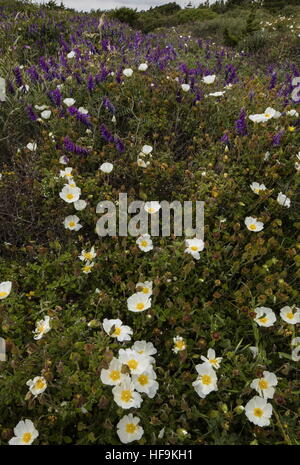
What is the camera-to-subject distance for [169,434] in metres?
1.93

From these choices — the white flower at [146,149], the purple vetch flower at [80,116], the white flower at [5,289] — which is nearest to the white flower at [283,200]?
the white flower at [146,149]

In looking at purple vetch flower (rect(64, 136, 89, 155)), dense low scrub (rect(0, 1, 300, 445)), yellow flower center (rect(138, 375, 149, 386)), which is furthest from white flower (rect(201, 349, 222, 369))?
purple vetch flower (rect(64, 136, 89, 155))

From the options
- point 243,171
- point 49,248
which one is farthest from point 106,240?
point 243,171

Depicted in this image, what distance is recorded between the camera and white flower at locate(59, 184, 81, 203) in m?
2.91

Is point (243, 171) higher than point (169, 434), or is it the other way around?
point (243, 171)

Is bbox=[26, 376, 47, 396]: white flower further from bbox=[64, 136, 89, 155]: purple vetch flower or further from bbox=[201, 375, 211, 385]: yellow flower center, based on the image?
bbox=[64, 136, 89, 155]: purple vetch flower

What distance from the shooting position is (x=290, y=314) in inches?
91.4

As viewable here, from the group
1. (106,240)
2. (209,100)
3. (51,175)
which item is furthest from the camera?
(209,100)

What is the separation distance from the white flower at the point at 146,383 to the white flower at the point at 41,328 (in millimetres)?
596

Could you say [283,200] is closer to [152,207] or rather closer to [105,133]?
[152,207]

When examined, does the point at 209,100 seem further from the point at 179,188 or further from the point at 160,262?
the point at 160,262

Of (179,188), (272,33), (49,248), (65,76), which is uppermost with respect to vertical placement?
(272,33)

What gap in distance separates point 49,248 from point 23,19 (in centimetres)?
710

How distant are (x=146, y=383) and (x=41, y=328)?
27.7 inches
